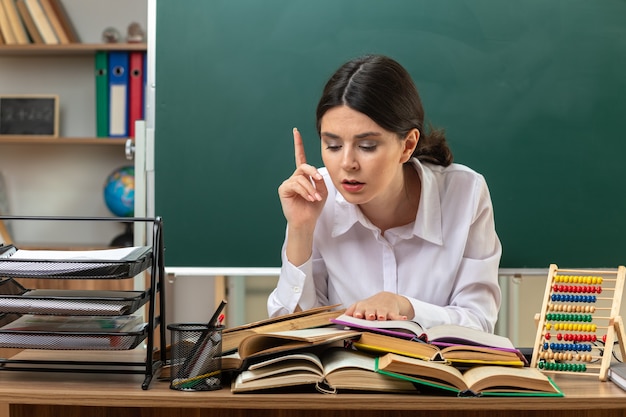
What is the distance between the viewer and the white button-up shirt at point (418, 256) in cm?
184

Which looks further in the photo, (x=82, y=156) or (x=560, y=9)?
(x=82, y=156)

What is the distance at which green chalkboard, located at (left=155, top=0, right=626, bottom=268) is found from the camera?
2.62 m

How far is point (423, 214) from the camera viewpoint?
74.2 inches

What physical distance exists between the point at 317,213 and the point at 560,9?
1359mm

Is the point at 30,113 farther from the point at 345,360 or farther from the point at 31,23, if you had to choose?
the point at 345,360

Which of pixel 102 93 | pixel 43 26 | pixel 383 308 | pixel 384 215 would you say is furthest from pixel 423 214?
pixel 43 26

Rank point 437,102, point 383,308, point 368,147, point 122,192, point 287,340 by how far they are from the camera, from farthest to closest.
→ point 122,192 → point 437,102 → point 368,147 → point 383,308 → point 287,340

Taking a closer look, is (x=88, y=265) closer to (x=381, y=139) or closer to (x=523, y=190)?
(x=381, y=139)

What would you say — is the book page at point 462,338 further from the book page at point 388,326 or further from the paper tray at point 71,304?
the paper tray at point 71,304

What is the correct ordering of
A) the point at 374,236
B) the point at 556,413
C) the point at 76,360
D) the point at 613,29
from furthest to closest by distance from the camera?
the point at 613,29 < the point at 374,236 < the point at 76,360 < the point at 556,413

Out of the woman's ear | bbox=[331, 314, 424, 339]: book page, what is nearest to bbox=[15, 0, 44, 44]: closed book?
the woman's ear

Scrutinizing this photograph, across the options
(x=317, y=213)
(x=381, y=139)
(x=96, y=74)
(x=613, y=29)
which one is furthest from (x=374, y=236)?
(x=96, y=74)

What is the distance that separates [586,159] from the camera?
8.61 ft

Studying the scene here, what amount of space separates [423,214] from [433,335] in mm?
634
